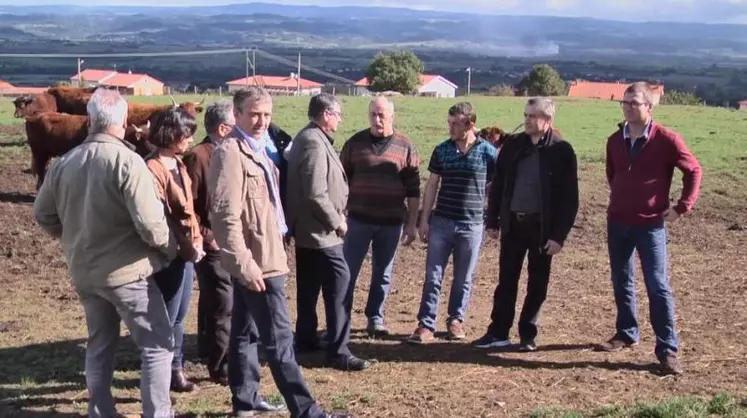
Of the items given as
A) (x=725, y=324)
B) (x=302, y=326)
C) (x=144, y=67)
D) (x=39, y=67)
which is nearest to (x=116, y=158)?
(x=302, y=326)

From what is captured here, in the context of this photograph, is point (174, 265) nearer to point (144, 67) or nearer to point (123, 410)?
point (123, 410)

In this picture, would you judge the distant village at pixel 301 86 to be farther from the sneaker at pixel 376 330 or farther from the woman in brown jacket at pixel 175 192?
the woman in brown jacket at pixel 175 192

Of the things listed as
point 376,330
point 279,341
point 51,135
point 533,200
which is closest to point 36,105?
point 51,135

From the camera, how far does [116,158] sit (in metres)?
4.53

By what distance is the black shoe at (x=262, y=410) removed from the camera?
211 inches

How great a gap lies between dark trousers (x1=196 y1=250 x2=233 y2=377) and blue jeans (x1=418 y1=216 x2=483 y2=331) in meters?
1.68

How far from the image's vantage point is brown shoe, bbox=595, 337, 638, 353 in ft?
22.5

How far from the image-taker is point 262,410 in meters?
5.44

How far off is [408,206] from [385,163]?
0.50 metres

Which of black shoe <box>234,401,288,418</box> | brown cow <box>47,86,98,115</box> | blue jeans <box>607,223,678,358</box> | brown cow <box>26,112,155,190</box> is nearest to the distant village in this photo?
brown cow <box>47,86,98,115</box>

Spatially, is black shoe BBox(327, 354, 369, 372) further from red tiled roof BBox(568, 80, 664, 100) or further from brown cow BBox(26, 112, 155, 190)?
red tiled roof BBox(568, 80, 664, 100)

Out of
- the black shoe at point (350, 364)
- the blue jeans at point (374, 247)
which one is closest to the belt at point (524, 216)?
the blue jeans at point (374, 247)

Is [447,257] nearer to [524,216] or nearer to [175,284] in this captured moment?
[524,216]

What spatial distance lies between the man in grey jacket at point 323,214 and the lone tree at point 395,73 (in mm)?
65955
